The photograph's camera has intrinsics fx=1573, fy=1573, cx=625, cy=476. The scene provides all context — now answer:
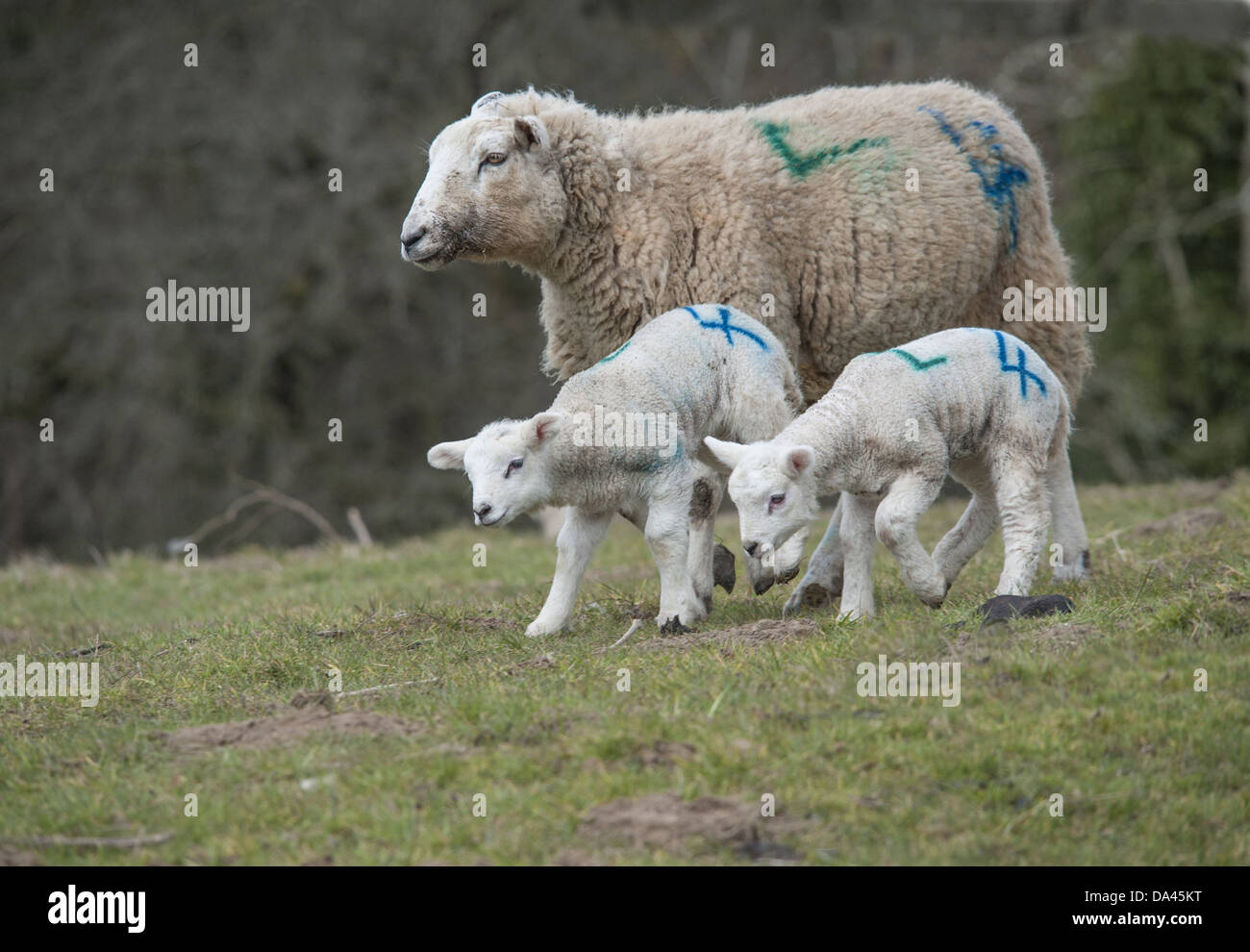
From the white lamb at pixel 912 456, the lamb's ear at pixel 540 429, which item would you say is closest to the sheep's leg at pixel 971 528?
the white lamb at pixel 912 456

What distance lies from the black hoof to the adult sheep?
0.46m

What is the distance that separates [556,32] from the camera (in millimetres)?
21219

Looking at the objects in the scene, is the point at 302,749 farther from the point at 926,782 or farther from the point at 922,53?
the point at 922,53

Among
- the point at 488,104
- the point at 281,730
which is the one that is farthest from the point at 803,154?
the point at 281,730

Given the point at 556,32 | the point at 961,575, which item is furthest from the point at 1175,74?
the point at 961,575

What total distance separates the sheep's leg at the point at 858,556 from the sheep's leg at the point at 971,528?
60cm

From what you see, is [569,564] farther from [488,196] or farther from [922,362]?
[488,196]

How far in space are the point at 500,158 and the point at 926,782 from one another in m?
4.45

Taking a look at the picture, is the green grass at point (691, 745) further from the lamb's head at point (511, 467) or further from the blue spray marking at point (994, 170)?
the blue spray marking at point (994, 170)

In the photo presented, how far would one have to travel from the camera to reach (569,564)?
7.46 meters

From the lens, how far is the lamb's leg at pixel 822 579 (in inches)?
312

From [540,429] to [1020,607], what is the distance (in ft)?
7.27

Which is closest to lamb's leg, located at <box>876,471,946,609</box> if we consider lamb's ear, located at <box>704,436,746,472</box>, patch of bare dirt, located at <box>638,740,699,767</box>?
lamb's ear, located at <box>704,436,746,472</box>

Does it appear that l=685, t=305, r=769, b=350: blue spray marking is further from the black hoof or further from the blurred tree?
the blurred tree
